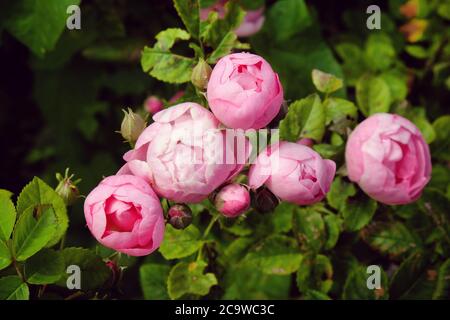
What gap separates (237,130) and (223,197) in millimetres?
93

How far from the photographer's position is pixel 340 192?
101cm

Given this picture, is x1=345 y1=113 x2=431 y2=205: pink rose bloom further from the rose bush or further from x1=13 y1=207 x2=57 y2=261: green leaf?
x1=13 y1=207 x2=57 y2=261: green leaf

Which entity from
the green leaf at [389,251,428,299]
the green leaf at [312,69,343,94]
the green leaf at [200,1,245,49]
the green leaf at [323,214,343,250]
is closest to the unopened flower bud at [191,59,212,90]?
the green leaf at [200,1,245,49]

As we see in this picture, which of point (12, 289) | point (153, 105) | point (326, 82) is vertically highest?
point (326, 82)

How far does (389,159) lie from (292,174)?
0.55 feet

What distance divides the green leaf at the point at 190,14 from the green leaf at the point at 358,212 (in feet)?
1.23

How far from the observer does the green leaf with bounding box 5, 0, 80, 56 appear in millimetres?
1148

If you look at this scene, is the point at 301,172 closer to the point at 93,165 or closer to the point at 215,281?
the point at 215,281

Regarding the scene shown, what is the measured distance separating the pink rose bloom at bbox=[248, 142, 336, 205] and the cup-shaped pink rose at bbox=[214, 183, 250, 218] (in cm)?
2

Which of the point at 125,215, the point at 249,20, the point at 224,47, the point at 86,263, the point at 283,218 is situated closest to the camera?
the point at 125,215

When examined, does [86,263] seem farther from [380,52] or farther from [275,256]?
[380,52]

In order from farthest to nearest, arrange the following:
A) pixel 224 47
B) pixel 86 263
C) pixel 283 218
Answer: pixel 283 218
pixel 224 47
pixel 86 263

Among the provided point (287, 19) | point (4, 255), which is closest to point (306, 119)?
point (287, 19)

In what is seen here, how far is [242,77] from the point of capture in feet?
2.64
